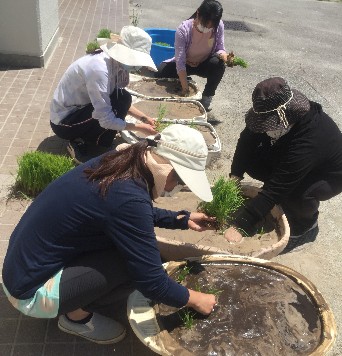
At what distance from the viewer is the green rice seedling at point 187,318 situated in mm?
2115

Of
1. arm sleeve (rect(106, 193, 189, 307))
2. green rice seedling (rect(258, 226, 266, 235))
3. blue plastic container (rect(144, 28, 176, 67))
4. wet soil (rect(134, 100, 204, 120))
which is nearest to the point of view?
arm sleeve (rect(106, 193, 189, 307))

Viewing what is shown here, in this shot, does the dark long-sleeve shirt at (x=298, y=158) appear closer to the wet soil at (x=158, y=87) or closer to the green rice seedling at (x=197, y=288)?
the green rice seedling at (x=197, y=288)

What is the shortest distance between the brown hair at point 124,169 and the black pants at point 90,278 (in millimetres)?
428

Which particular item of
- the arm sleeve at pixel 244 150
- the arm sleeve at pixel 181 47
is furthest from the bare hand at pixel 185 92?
the arm sleeve at pixel 244 150

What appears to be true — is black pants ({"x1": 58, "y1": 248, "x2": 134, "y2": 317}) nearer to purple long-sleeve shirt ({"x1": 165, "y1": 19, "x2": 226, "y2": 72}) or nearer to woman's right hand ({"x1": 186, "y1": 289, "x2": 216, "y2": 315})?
woman's right hand ({"x1": 186, "y1": 289, "x2": 216, "y2": 315})

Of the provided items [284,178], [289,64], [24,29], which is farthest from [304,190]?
[289,64]

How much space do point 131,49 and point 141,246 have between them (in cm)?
175

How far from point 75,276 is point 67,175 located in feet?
1.54

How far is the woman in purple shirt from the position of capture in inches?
166

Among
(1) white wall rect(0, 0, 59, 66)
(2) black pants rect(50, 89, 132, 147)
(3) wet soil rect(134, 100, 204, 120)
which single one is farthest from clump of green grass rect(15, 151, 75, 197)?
(1) white wall rect(0, 0, 59, 66)

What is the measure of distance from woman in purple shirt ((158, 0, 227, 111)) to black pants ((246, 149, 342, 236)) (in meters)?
1.76

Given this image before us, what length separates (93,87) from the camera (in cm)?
313

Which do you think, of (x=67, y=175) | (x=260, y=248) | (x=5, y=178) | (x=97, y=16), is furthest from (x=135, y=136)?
(x=97, y=16)

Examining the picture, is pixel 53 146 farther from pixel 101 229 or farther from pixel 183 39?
pixel 101 229
